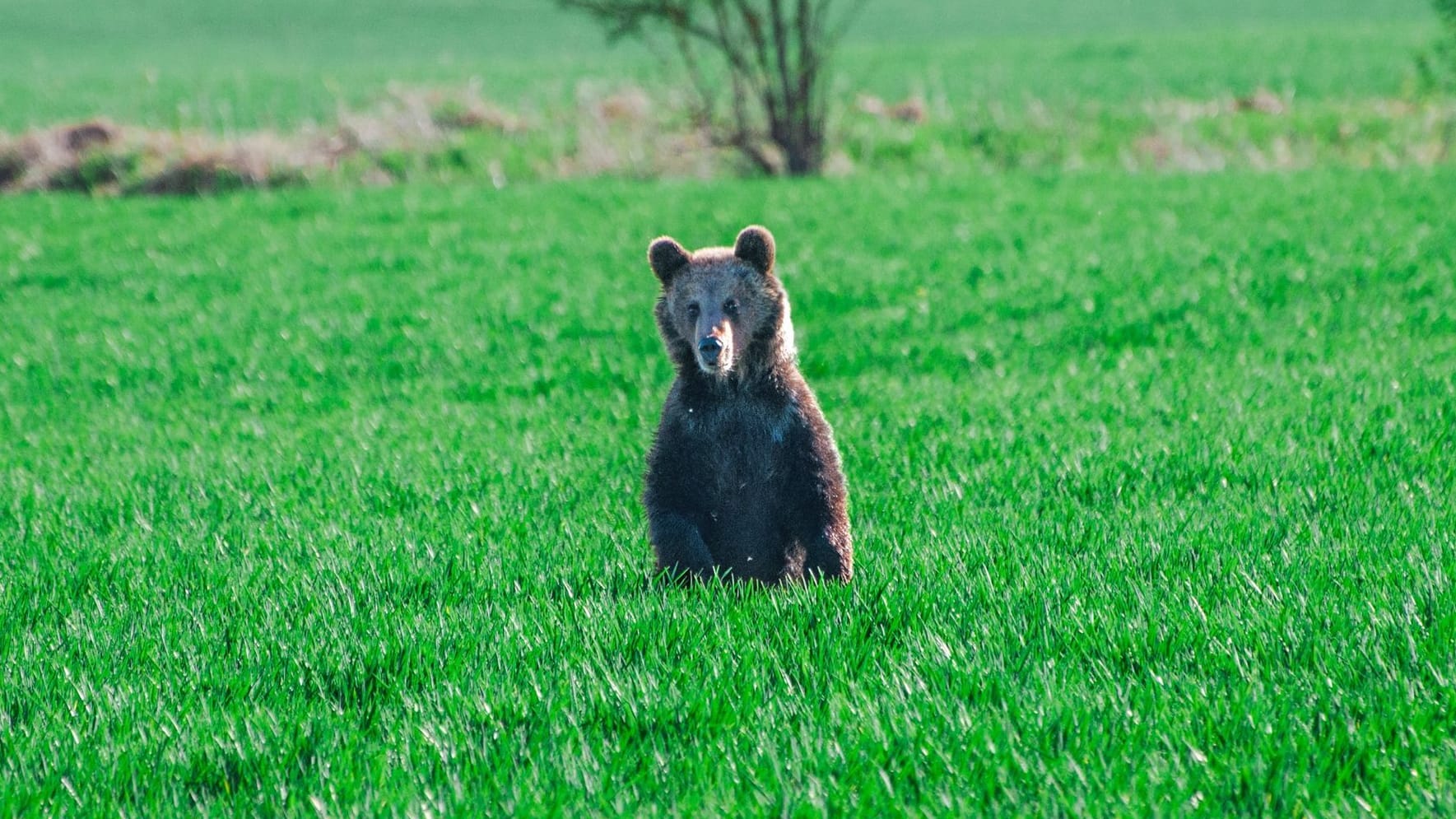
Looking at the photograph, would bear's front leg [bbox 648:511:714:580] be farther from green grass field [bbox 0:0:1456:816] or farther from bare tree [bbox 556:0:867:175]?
bare tree [bbox 556:0:867:175]

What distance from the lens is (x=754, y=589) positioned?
4.66 m

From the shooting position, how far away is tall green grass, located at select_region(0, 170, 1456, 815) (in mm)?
3307

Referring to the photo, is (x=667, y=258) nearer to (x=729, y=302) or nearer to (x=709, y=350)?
(x=729, y=302)

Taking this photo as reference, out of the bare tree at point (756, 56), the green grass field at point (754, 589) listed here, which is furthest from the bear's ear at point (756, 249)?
the bare tree at point (756, 56)

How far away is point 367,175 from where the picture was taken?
Answer: 22266 millimetres

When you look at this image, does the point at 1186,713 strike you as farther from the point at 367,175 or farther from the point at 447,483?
the point at 367,175

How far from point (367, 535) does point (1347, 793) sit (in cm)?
418

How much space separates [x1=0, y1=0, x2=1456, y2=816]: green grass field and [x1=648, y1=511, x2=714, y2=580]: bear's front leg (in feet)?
0.36

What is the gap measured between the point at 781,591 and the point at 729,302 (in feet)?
3.47

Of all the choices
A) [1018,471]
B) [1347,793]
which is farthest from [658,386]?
[1347,793]

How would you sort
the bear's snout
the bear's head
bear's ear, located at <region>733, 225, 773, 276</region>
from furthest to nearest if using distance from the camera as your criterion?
bear's ear, located at <region>733, 225, 773, 276</region>
the bear's head
the bear's snout

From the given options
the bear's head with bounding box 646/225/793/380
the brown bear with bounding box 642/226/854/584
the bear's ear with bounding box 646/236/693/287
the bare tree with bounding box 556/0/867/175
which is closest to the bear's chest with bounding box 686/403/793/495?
the brown bear with bounding box 642/226/854/584

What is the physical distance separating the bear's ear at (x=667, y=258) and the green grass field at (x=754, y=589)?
1179 millimetres

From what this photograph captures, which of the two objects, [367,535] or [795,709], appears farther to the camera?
[367,535]
